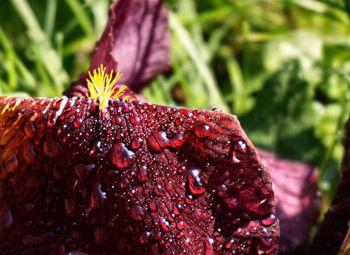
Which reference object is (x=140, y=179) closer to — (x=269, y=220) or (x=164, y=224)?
(x=164, y=224)

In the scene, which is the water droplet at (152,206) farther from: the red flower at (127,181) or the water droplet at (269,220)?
the water droplet at (269,220)

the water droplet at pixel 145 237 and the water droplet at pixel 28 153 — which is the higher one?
the water droplet at pixel 28 153

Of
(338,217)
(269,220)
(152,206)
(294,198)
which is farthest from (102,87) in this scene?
(294,198)

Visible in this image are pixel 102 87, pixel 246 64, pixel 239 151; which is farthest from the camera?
pixel 246 64

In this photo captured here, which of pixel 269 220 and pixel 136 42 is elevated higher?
pixel 136 42

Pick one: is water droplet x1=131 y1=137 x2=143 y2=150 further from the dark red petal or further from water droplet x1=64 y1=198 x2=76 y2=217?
the dark red petal

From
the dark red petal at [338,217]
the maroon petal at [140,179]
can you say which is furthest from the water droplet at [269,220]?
the dark red petal at [338,217]
